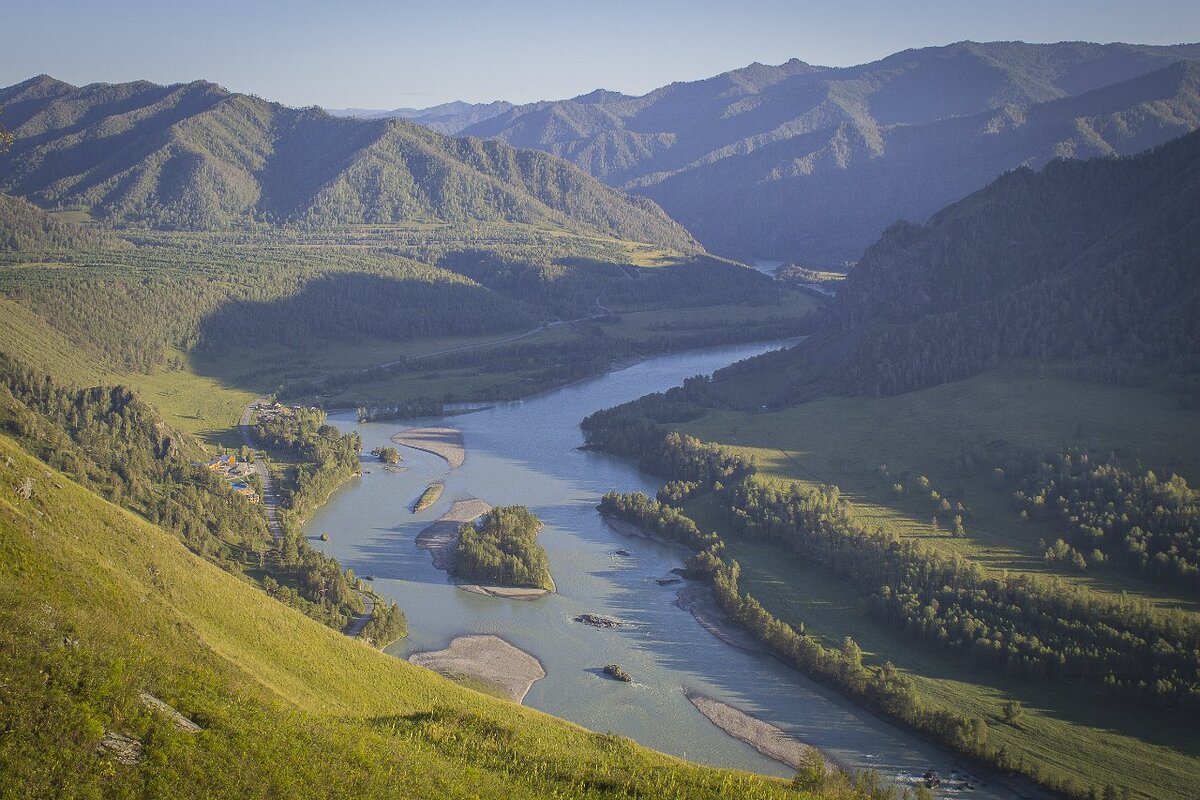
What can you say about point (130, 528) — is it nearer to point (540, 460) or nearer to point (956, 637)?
point (956, 637)

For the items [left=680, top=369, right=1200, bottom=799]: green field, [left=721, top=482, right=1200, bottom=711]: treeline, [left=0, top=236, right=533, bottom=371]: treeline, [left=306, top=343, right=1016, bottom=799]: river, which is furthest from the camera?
[left=0, top=236, right=533, bottom=371]: treeline

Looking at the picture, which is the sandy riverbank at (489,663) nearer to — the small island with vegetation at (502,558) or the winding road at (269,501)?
the winding road at (269,501)

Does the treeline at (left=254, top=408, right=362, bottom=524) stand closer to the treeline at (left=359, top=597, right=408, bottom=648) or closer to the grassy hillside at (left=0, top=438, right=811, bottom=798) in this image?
the treeline at (left=359, top=597, right=408, bottom=648)

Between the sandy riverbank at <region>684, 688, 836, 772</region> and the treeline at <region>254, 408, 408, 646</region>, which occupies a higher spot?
the treeline at <region>254, 408, 408, 646</region>

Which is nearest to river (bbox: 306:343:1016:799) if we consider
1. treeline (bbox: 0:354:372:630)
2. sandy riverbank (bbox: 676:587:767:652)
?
sandy riverbank (bbox: 676:587:767:652)

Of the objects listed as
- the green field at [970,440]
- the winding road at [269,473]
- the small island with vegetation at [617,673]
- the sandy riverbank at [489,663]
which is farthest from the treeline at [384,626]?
the green field at [970,440]

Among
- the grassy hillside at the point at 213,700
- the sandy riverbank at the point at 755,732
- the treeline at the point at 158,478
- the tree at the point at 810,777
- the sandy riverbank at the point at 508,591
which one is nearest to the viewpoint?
the grassy hillside at the point at 213,700

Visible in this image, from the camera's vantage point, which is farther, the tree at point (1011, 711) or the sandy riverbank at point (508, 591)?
the sandy riverbank at point (508, 591)

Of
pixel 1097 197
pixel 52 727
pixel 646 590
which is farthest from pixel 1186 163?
pixel 52 727
